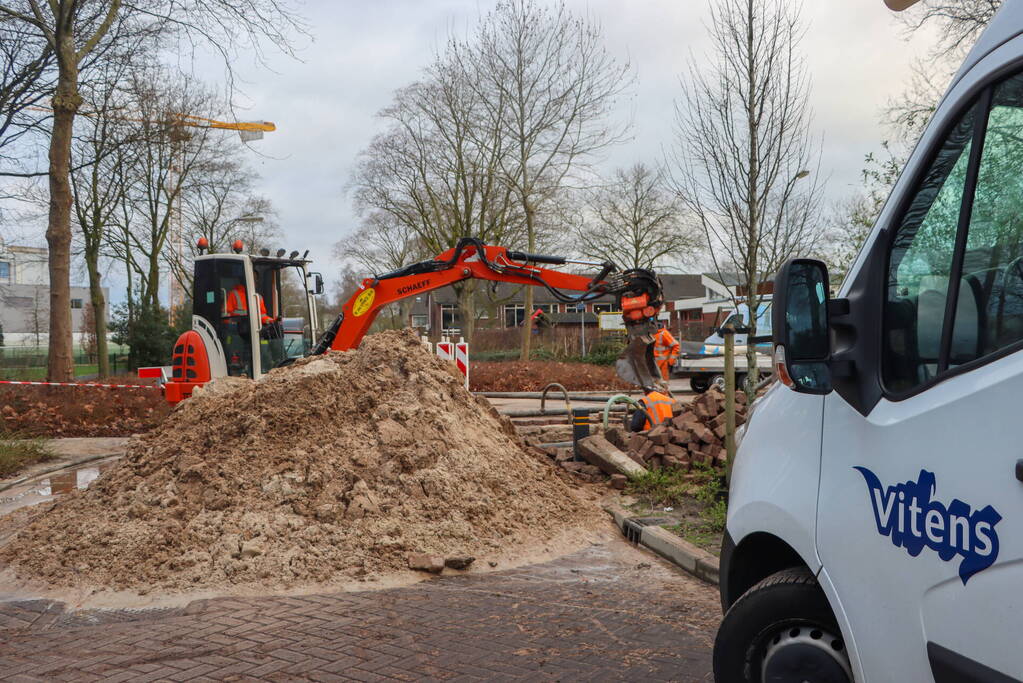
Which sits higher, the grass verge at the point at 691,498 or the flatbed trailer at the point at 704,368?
the flatbed trailer at the point at 704,368

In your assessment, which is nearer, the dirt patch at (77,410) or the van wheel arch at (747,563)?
the van wheel arch at (747,563)

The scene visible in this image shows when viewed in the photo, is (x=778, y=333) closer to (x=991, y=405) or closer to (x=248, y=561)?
(x=991, y=405)

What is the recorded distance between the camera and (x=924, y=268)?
2.39 meters

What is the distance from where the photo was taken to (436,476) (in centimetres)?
760

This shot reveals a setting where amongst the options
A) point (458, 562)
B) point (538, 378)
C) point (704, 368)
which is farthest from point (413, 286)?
point (538, 378)

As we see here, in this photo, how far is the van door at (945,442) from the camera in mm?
1944

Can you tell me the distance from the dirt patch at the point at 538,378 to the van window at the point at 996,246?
2219cm

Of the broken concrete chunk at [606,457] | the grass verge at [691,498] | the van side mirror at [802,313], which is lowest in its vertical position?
the grass verge at [691,498]

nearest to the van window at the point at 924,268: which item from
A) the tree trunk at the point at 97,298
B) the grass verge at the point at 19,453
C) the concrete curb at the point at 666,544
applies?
the concrete curb at the point at 666,544

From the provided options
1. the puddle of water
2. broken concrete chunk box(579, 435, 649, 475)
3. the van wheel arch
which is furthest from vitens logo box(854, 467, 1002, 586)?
the puddle of water

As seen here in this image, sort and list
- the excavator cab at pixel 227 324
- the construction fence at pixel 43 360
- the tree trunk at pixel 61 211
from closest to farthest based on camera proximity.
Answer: the excavator cab at pixel 227 324 → the tree trunk at pixel 61 211 → the construction fence at pixel 43 360

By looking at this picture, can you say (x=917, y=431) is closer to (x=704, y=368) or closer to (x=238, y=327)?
(x=238, y=327)

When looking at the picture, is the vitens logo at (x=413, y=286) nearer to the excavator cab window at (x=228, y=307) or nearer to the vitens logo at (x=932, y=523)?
the excavator cab window at (x=228, y=307)

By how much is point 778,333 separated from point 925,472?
563 millimetres
